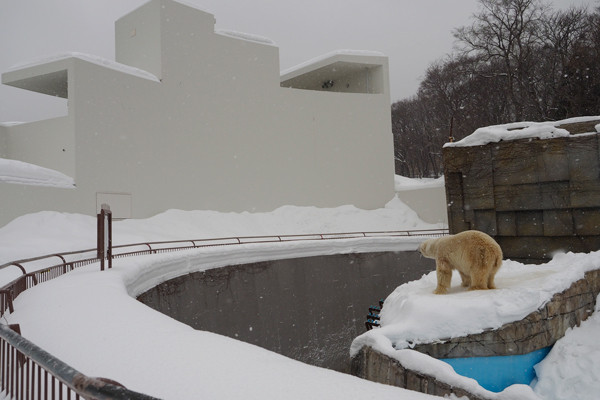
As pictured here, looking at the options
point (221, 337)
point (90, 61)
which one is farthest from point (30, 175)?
point (221, 337)

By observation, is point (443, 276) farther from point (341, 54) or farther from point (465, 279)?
point (341, 54)

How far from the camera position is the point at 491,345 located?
6859 mm

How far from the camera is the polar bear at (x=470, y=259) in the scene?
805 cm

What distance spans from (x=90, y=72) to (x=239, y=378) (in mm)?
21256

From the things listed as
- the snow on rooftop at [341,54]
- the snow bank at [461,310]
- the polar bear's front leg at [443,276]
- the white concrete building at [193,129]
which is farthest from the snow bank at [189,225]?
the polar bear's front leg at [443,276]

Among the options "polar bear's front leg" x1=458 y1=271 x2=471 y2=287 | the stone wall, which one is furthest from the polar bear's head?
the stone wall

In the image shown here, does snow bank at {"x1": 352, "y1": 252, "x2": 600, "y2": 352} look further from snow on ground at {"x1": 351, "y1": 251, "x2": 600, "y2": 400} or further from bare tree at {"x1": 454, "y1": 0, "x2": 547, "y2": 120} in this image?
bare tree at {"x1": 454, "y1": 0, "x2": 547, "y2": 120}

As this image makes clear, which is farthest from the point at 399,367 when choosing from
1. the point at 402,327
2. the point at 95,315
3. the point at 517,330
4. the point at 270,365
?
the point at 95,315

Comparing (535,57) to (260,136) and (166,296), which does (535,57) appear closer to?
(260,136)

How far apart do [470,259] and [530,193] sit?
5780 mm

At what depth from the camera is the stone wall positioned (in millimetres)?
5797

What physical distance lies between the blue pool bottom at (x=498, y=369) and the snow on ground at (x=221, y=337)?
0.28 metres

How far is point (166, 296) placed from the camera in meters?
11.1

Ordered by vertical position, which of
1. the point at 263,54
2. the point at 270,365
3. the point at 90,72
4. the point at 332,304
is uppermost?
the point at 263,54
